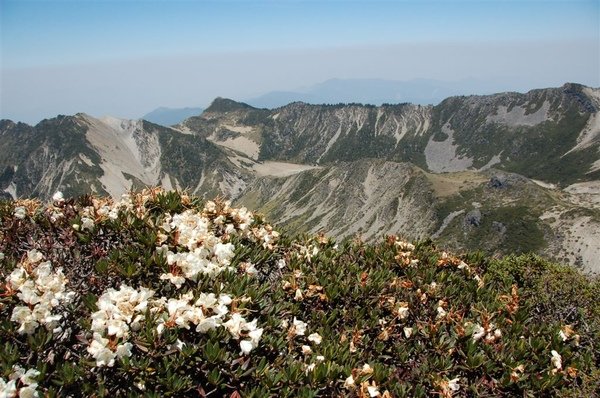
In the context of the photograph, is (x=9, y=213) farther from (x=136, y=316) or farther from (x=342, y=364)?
(x=342, y=364)

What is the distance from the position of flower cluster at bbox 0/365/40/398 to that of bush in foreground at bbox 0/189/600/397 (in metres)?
0.02

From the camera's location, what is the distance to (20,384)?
4863mm

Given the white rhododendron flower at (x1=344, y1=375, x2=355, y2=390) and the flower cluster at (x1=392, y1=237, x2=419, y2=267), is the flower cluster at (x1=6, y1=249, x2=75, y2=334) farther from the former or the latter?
the flower cluster at (x1=392, y1=237, x2=419, y2=267)

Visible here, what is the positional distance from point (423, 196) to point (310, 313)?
17160 cm

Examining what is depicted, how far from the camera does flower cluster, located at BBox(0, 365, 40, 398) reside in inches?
185

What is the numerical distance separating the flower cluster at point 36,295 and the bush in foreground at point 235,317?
0.7 inches

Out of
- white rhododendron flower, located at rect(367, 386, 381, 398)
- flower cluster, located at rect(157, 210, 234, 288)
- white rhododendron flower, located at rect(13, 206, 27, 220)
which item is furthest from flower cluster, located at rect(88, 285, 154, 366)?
white rhododendron flower, located at rect(13, 206, 27, 220)

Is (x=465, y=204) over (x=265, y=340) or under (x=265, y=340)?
under

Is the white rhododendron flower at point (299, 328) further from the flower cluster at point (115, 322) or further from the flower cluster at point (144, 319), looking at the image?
the flower cluster at point (115, 322)

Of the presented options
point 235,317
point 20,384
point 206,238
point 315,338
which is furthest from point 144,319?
point 315,338

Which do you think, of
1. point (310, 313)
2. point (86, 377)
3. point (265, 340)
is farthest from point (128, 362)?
point (310, 313)

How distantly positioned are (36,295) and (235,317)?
2505mm

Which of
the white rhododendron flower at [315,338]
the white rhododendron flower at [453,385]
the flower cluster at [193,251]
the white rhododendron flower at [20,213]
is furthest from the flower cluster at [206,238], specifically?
the white rhododendron flower at [453,385]

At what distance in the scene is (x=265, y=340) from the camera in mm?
5934
